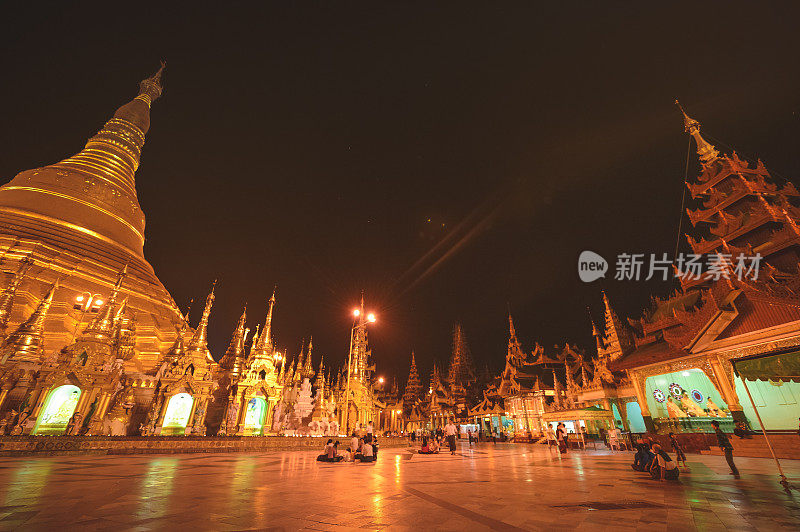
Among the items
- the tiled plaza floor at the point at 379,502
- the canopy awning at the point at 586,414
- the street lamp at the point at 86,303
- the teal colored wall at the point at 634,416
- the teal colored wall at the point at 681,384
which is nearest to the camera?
the tiled plaza floor at the point at 379,502

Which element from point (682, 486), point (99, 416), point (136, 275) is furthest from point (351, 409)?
point (682, 486)

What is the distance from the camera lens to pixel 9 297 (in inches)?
714

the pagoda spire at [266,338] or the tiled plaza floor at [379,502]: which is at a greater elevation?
the pagoda spire at [266,338]

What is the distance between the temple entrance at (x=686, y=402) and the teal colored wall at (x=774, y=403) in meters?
1.23

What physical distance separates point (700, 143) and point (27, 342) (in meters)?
40.6

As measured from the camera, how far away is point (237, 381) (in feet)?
77.2

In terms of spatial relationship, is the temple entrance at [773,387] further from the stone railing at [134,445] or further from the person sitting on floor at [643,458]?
the stone railing at [134,445]

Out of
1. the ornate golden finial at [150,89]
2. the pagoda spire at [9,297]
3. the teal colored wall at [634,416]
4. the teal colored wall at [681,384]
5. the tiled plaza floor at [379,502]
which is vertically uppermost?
the ornate golden finial at [150,89]

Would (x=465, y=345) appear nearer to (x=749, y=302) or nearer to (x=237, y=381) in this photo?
(x=237, y=381)

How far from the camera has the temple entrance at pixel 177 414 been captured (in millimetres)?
19719

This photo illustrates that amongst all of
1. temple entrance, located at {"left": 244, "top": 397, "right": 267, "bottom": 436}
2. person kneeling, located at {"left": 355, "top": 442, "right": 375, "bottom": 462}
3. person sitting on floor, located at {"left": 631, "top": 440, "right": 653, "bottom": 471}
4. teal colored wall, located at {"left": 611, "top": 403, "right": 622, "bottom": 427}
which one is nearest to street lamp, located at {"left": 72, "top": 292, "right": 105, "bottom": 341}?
temple entrance, located at {"left": 244, "top": 397, "right": 267, "bottom": 436}

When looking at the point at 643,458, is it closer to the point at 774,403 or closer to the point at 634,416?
the point at 774,403

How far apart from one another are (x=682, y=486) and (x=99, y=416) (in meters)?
24.4

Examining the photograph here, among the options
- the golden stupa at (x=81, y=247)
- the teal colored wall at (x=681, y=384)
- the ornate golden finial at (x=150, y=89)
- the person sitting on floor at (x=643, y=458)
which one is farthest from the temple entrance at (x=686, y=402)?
the ornate golden finial at (x=150, y=89)
